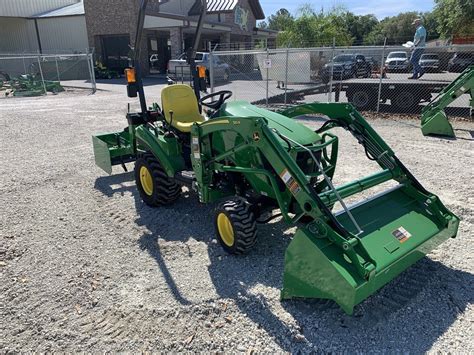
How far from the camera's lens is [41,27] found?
3170cm

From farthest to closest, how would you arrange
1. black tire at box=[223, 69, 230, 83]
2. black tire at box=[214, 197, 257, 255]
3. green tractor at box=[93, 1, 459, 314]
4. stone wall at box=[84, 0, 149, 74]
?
1. stone wall at box=[84, 0, 149, 74]
2. black tire at box=[223, 69, 230, 83]
3. black tire at box=[214, 197, 257, 255]
4. green tractor at box=[93, 1, 459, 314]

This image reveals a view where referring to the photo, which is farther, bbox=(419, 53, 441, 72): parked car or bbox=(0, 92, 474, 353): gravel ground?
bbox=(419, 53, 441, 72): parked car

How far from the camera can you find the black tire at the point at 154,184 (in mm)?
4816

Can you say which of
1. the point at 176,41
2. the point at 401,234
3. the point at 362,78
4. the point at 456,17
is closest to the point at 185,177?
the point at 401,234

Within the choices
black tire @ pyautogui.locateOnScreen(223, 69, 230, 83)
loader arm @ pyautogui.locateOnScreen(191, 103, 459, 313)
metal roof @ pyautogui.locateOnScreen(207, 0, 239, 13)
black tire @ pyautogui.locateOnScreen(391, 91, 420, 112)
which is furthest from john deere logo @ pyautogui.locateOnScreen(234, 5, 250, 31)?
loader arm @ pyautogui.locateOnScreen(191, 103, 459, 313)

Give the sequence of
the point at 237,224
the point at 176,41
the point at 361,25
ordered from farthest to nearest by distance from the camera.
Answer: the point at 361,25, the point at 176,41, the point at 237,224

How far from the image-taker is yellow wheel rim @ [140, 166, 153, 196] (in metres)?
4.99

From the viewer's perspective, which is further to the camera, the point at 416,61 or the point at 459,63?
the point at 459,63

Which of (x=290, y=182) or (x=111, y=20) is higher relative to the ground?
(x=111, y=20)

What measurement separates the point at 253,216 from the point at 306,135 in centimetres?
90

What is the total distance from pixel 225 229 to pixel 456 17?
3534 cm

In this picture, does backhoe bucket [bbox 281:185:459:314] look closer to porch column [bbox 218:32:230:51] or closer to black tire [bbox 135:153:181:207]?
black tire [bbox 135:153:181:207]

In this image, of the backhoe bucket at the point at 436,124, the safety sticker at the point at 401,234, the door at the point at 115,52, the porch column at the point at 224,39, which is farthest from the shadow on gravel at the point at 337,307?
the porch column at the point at 224,39

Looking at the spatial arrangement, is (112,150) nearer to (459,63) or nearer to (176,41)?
(459,63)
